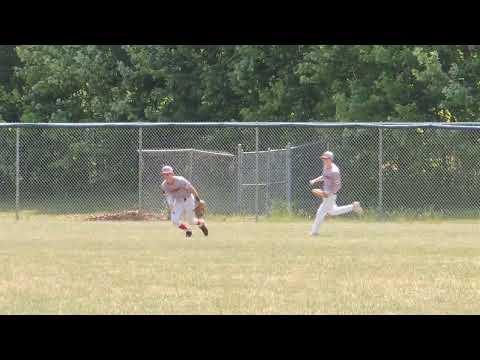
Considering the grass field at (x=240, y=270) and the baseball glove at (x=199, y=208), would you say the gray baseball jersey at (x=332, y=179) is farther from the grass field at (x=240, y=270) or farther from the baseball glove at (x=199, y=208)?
the baseball glove at (x=199, y=208)

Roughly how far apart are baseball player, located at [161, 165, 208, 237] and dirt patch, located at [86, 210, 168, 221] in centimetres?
547

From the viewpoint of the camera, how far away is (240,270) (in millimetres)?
15469

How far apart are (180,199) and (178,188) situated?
1.00 feet

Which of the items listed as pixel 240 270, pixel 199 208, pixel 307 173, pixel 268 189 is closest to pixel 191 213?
pixel 199 208

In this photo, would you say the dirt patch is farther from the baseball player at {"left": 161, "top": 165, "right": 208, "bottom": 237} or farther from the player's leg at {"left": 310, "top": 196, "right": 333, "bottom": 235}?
the player's leg at {"left": 310, "top": 196, "right": 333, "bottom": 235}

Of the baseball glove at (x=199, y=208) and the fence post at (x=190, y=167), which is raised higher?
the fence post at (x=190, y=167)

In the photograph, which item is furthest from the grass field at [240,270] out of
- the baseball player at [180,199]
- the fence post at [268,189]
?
the fence post at [268,189]

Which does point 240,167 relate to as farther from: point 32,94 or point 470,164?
point 32,94

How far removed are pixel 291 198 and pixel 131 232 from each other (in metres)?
5.95

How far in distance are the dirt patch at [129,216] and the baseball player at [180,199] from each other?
17.9 ft

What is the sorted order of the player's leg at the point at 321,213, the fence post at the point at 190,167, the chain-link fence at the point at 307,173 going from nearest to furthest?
the player's leg at the point at 321,213
the chain-link fence at the point at 307,173
the fence post at the point at 190,167

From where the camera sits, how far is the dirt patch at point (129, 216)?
92.7 feet

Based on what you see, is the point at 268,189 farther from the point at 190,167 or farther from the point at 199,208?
the point at 199,208

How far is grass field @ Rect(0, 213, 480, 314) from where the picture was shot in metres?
11.8
